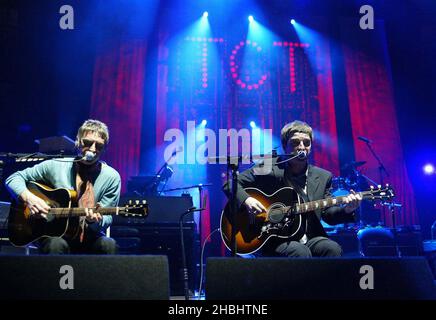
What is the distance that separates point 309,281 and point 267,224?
0.96 metres

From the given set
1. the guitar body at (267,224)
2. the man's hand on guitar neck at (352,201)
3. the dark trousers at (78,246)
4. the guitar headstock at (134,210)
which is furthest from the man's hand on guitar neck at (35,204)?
the man's hand on guitar neck at (352,201)

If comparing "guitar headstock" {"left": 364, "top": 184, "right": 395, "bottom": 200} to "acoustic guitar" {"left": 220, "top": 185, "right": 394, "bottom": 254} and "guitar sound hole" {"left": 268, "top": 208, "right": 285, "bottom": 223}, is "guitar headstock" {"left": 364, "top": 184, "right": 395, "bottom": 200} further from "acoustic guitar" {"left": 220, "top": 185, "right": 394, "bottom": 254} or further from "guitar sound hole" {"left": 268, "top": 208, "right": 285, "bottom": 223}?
"guitar sound hole" {"left": 268, "top": 208, "right": 285, "bottom": 223}

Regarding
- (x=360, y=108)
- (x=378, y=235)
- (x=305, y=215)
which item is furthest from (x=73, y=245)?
(x=360, y=108)

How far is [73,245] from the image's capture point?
324 cm

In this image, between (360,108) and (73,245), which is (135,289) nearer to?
(73,245)

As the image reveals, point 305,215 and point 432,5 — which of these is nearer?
point 305,215

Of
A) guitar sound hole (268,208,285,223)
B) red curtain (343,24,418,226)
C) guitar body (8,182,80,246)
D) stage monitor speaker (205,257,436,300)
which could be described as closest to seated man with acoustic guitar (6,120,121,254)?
guitar body (8,182,80,246)

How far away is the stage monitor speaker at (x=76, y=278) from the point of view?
2.35 metres

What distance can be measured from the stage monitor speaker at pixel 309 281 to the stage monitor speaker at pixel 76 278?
40cm

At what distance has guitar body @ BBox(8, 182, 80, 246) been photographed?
3.20 m

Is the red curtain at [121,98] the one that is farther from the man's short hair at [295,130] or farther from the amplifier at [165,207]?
the man's short hair at [295,130]

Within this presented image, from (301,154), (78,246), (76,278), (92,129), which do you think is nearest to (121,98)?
(92,129)
